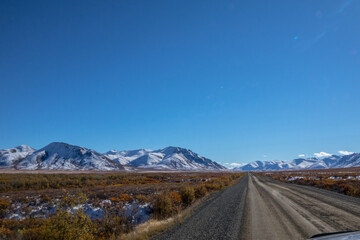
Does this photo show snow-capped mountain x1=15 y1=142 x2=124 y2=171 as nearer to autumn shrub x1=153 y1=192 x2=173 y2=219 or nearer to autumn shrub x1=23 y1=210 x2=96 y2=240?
autumn shrub x1=153 y1=192 x2=173 y2=219

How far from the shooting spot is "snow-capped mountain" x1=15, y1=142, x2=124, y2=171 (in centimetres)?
14812

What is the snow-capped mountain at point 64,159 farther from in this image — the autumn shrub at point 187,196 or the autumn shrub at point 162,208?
the autumn shrub at point 162,208

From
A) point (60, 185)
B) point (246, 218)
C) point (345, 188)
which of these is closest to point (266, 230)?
point (246, 218)

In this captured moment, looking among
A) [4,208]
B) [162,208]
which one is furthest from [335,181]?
[4,208]

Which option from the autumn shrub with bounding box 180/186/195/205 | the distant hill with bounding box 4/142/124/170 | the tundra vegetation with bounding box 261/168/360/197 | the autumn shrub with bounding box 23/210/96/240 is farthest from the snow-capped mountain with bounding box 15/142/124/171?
the autumn shrub with bounding box 23/210/96/240

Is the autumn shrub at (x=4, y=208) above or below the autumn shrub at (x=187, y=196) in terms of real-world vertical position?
below

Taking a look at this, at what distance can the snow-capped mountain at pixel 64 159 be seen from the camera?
14812cm

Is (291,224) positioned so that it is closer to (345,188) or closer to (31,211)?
(31,211)

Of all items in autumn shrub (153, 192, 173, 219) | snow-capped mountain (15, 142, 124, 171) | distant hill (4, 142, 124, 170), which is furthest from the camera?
snow-capped mountain (15, 142, 124, 171)

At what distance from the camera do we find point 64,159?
164000 millimetres

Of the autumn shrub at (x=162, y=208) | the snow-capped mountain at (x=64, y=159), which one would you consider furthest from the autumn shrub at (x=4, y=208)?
the snow-capped mountain at (x=64, y=159)

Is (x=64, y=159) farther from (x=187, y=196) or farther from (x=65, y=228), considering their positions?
(x=65, y=228)

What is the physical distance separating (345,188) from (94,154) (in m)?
194

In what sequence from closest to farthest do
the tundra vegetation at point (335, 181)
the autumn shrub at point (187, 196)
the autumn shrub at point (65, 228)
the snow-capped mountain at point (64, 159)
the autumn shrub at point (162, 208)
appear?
the autumn shrub at point (65, 228), the autumn shrub at point (162, 208), the autumn shrub at point (187, 196), the tundra vegetation at point (335, 181), the snow-capped mountain at point (64, 159)
